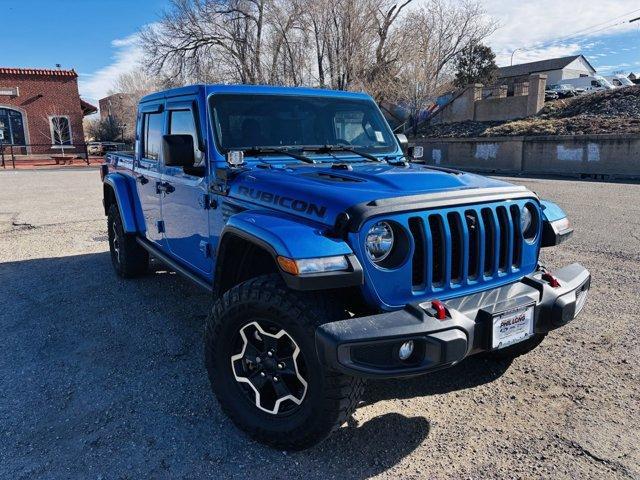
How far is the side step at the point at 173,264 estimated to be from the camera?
147 inches

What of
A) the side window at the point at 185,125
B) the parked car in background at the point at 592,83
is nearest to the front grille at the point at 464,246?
the side window at the point at 185,125

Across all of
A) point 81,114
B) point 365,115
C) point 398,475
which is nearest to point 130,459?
point 398,475

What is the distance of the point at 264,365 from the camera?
2.73 metres

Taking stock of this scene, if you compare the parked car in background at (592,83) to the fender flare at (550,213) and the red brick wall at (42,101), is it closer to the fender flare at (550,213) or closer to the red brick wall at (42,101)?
the red brick wall at (42,101)

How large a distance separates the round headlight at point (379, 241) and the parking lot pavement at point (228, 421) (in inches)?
41.7

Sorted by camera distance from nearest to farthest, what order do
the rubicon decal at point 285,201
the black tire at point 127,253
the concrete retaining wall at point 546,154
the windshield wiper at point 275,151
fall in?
the rubicon decal at point 285,201
the windshield wiper at point 275,151
the black tire at point 127,253
the concrete retaining wall at point 546,154

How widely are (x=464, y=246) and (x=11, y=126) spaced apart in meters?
38.7

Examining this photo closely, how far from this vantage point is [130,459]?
2.66m

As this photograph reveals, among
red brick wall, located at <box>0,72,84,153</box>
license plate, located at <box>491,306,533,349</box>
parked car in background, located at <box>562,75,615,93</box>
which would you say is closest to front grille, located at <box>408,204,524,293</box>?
license plate, located at <box>491,306,533,349</box>

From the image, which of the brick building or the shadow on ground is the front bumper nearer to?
the shadow on ground

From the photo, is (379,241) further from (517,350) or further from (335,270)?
(517,350)

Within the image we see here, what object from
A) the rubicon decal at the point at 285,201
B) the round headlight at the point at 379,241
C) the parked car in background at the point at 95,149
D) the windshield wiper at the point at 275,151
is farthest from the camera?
the parked car in background at the point at 95,149

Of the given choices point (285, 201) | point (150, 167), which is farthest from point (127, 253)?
point (285, 201)

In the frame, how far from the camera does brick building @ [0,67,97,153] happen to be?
109 ft
